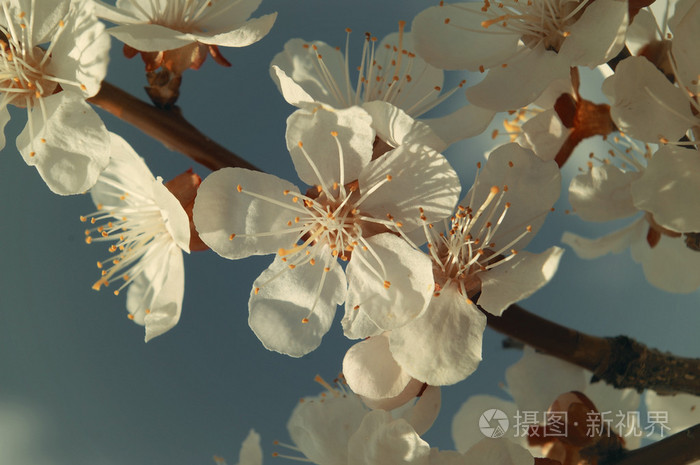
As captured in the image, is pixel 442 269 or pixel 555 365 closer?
pixel 442 269

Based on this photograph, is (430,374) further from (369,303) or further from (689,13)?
(689,13)

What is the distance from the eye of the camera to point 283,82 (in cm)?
67

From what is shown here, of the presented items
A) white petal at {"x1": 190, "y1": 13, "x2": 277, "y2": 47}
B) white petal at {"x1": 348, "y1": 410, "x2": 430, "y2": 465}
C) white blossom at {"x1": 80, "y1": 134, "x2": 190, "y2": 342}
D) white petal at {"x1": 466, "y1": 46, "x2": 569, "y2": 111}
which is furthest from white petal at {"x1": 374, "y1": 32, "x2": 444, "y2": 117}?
white petal at {"x1": 348, "y1": 410, "x2": 430, "y2": 465}

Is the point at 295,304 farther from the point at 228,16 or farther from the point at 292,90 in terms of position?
the point at 228,16

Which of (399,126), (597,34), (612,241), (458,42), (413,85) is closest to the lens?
(399,126)

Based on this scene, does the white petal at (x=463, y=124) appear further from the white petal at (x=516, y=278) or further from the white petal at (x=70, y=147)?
the white petal at (x=70, y=147)

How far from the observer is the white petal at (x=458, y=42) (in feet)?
2.81

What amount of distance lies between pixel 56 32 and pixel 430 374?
0.61 m

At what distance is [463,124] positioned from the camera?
768 millimetres

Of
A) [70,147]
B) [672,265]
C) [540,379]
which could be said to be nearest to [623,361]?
[540,379]

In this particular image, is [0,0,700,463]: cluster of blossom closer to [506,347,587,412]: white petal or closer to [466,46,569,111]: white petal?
[466,46,569,111]: white petal

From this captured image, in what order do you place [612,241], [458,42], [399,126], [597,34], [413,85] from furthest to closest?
[612,241], [413,85], [458,42], [597,34], [399,126]

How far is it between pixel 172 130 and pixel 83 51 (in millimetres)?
140

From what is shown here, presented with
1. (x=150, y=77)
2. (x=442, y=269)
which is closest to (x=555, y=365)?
(x=442, y=269)
